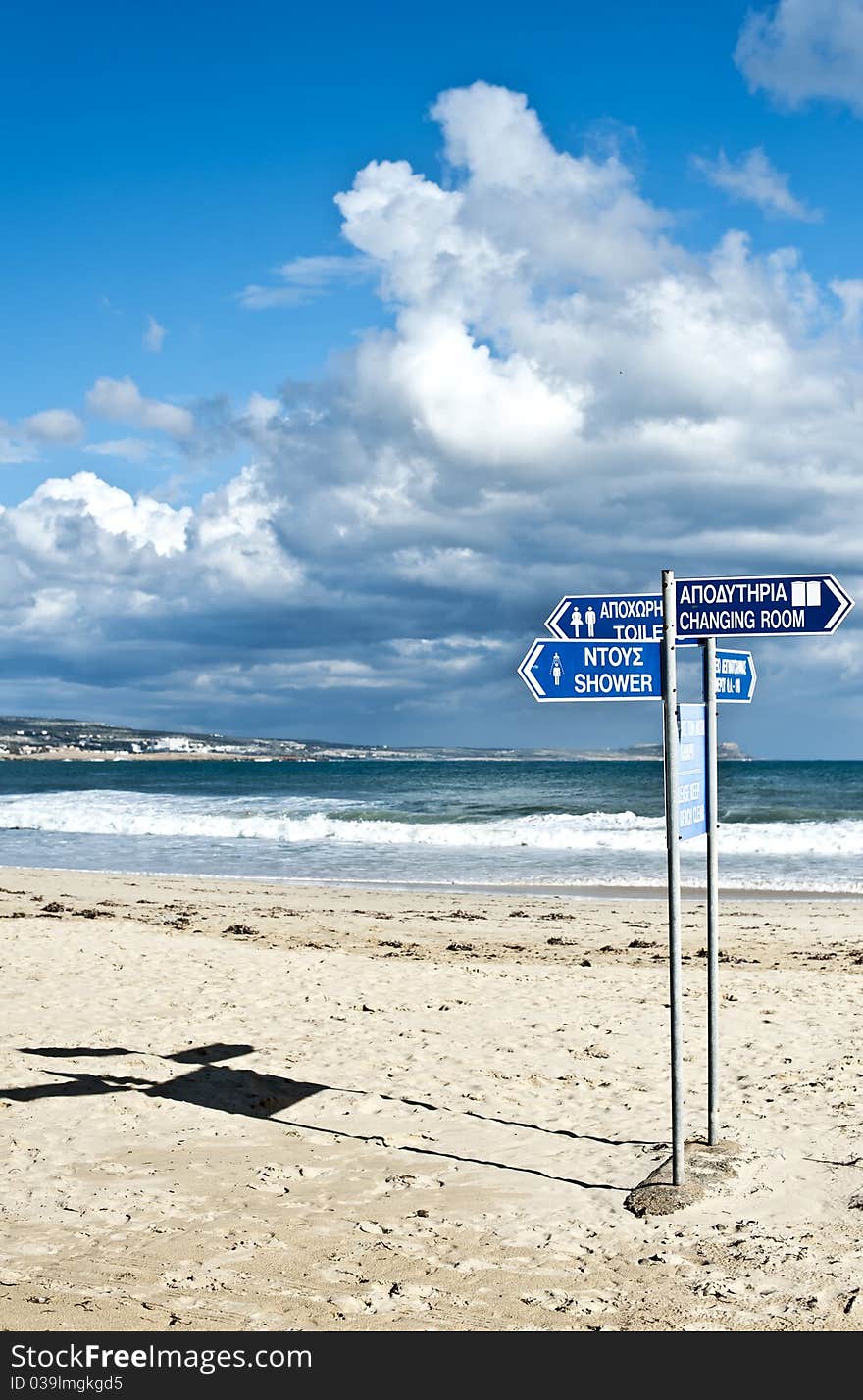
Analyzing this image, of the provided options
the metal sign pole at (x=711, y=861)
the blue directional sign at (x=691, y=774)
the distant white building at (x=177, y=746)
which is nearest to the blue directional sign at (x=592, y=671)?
the blue directional sign at (x=691, y=774)

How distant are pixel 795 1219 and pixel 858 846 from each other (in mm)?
25699

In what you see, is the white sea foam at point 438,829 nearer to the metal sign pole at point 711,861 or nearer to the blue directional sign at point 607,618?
the metal sign pole at point 711,861

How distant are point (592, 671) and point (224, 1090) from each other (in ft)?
13.0

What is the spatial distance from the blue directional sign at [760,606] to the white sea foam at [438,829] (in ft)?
76.3

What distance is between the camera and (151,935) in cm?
1445

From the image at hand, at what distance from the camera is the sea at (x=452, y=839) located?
2481cm

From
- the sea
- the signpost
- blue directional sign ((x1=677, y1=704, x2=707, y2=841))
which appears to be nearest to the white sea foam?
the sea

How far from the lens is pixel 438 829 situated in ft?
118

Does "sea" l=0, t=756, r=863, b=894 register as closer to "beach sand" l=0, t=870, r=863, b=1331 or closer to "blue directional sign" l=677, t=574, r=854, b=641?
"beach sand" l=0, t=870, r=863, b=1331

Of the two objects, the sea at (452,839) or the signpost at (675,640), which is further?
the sea at (452,839)

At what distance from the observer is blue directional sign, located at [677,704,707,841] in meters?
5.95

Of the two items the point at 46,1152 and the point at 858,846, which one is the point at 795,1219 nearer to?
the point at 46,1152
